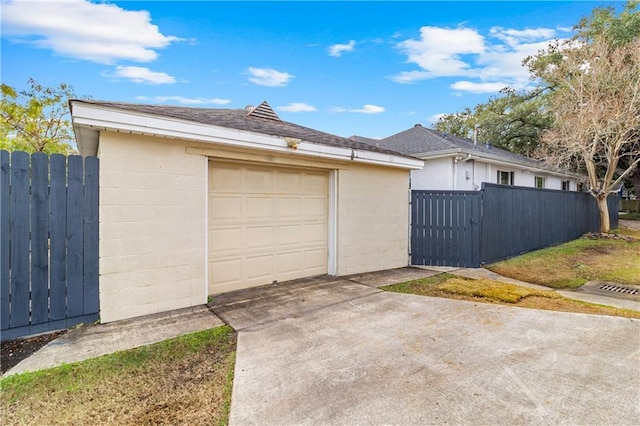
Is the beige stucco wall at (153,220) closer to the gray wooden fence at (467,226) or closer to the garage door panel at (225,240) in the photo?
the garage door panel at (225,240)

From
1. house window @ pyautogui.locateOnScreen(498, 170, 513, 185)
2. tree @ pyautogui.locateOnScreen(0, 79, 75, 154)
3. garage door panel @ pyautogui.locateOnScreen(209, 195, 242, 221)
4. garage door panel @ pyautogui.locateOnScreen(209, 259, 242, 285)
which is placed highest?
tree @ pyautogui.locateOnScreen(0, 79, 75, 154)

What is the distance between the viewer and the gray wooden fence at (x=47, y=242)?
340cm

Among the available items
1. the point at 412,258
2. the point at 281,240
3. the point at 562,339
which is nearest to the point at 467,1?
the point at 412,258

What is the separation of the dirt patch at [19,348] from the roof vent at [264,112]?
17.0 ft

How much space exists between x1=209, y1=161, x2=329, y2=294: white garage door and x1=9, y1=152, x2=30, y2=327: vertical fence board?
216 cm

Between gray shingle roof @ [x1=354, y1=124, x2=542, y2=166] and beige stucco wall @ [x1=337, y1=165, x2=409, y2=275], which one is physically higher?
gray shingle roof @ [x1=354, y1=124, x2=542, y2=166]

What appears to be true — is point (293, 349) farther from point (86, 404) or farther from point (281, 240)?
point (281, 240)

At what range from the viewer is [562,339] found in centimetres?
354

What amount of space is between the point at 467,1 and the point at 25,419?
39.8 ft

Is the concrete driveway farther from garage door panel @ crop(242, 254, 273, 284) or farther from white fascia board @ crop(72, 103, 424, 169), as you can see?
white fascia board @ crop(72, 103, 424, 169)

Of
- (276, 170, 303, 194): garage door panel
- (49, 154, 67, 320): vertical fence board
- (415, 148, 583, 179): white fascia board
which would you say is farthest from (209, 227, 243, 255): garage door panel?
(415, 148, 583, 179): white fascia board

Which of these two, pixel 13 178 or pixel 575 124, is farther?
pixel 575 124

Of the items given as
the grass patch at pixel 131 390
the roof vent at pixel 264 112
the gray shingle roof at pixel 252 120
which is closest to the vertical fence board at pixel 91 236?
the gray shingle roof at pixel 252 120

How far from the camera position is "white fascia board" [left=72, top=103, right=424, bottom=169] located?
3633 mm
